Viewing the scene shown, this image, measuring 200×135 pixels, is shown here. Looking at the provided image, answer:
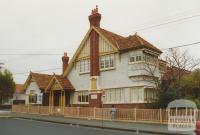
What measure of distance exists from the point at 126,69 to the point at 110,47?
3.13 metres

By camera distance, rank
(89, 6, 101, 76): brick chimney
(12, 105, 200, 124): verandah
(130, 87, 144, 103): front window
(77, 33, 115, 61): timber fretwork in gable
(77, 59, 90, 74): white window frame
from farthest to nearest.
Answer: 1. (77, 59, 90, 74): white window frame
2. (89, 6, 101, 76): brick chimney
3. (77, 33, 115, 61): timber fretwork in gable
4. (130, 87, 144, 103): front window
5. (12, 105, 200, 124): verandah

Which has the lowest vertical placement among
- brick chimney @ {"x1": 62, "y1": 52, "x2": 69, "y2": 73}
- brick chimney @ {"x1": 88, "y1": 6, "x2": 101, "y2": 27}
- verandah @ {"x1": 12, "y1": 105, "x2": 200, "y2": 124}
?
verandah @ {"x1": 12, "y1": 105, "x2": 200, "y2": 124}

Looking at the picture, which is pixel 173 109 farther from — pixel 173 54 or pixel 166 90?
pixel 173 54

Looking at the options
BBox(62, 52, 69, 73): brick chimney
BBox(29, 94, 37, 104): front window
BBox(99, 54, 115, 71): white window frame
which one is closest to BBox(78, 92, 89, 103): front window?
BBox(99, 54, 115, 71): white window frame

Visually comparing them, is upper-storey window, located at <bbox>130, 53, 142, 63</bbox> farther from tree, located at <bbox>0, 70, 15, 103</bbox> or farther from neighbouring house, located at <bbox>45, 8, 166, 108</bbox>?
tree, located at <bbox>0, 70, 15, 103</bbox>

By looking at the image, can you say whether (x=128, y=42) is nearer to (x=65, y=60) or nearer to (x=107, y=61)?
(x=107, y=61)

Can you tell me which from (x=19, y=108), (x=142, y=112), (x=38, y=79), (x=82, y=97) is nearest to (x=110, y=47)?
(x=82, y=97)

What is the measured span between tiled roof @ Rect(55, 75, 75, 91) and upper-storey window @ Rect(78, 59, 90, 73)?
212 centimetres

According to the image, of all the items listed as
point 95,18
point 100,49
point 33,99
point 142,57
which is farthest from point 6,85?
point 142,57

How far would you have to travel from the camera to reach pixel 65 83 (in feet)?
129

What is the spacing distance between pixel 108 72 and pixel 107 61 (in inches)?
→ 44.9

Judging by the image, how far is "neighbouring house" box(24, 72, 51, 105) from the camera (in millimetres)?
42344

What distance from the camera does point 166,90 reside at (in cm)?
2956

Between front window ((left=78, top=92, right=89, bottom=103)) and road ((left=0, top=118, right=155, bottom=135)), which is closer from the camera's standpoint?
road ((left=0, top=118, right=155, bottom=135))
